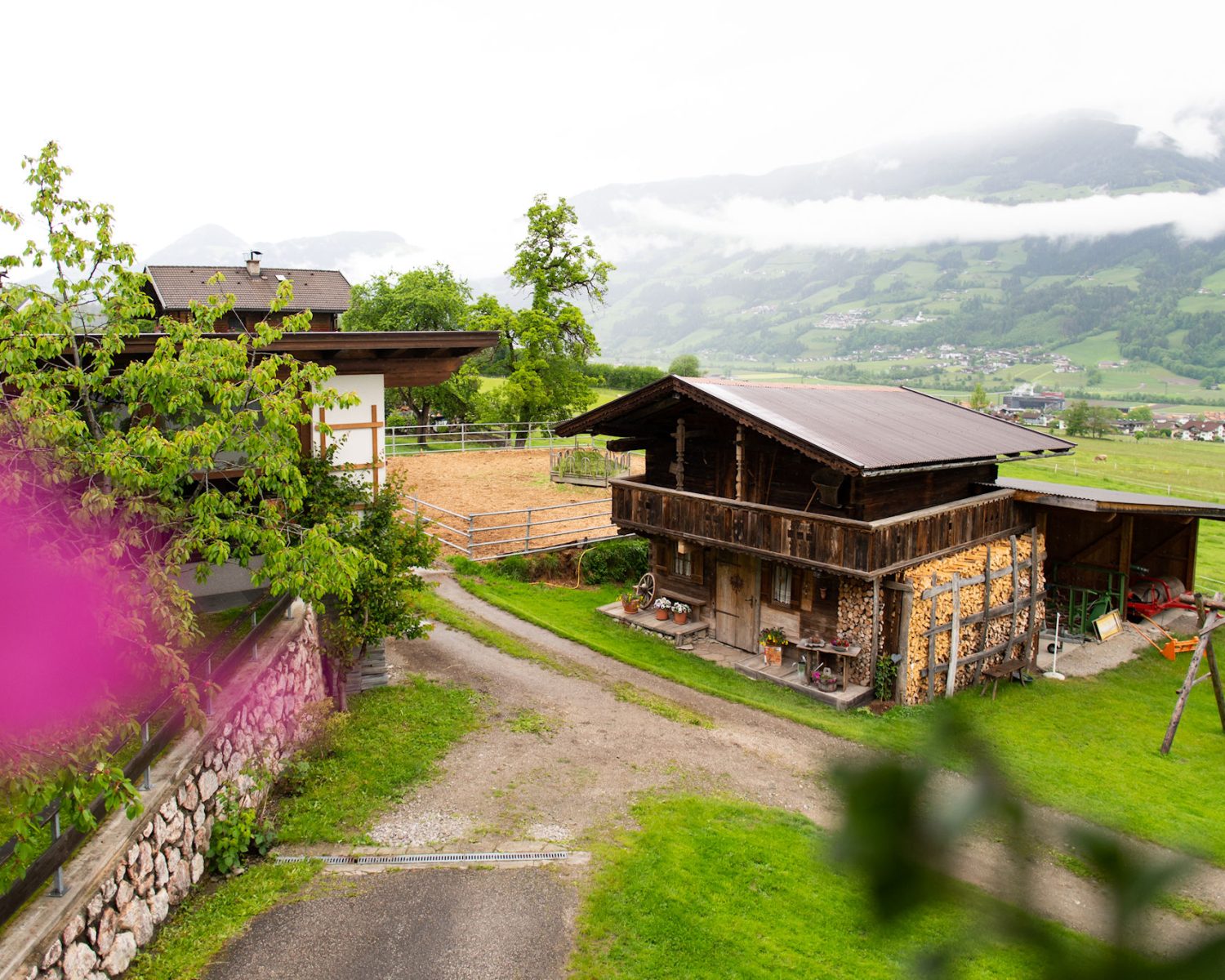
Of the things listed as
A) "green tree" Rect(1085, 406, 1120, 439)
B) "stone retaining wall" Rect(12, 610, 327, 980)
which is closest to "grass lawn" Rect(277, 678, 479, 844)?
"stone retaining wall" Rect(12, 610, 327, 980)

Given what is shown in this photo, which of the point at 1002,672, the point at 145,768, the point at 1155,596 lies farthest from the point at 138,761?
the point at 1155,596

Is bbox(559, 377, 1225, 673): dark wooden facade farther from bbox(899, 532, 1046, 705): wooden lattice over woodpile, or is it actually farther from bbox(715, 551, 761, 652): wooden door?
bbox(899, 532, 1046, 705): wooden lattice over woodpile

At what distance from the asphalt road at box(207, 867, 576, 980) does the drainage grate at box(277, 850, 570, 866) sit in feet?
0.61

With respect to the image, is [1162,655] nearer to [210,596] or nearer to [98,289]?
[210,596]

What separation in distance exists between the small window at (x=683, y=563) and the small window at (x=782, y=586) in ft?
8.05

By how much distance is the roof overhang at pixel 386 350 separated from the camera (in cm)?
1370

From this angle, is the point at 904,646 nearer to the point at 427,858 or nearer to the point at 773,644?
the point at 773,644

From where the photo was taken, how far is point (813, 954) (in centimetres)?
858

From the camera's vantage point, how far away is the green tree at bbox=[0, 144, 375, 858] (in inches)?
317

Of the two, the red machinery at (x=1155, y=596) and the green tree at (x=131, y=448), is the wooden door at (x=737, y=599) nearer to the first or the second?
the green tree at (x=131, y=448)

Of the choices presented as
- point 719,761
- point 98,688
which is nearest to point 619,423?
point 719,761

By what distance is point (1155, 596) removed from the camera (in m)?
23.4

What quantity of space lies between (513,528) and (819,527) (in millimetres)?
11701

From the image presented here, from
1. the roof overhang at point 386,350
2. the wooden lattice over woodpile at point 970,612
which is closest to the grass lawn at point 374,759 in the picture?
the roof overhang at point 386,350
